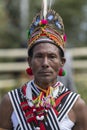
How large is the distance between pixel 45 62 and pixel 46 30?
1.10ft

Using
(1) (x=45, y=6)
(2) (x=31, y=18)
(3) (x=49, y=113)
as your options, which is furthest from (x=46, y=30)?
(2) (x=31, y=18)

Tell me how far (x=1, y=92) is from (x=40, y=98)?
485 inches

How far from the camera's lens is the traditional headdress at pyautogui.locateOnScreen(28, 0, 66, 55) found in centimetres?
608

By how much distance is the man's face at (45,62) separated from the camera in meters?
5.97

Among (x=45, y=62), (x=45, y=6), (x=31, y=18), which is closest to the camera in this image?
(x=45, y=62)

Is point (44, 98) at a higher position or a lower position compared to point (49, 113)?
higher

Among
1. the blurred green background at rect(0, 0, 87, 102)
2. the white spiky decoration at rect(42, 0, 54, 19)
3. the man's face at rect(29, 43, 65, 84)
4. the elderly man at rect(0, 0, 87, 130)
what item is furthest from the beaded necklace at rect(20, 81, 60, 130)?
the blurred green background at rect(0, 0, 87, 102)

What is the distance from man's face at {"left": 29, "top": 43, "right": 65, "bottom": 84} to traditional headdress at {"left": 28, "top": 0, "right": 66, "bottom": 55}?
0.19ft

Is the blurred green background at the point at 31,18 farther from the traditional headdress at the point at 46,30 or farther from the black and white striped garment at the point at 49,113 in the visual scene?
the black and white striped garment at the point at 49,113

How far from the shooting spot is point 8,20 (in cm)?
3262

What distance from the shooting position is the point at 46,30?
6145 millimetres

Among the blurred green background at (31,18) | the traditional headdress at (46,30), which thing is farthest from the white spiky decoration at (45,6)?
the blurred green background at (31,18)

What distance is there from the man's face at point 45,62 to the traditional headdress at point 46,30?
6cm

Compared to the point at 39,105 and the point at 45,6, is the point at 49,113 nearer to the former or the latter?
the point at 39,105
